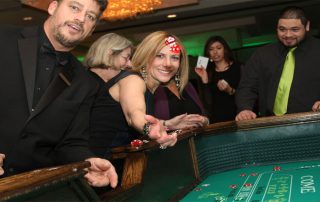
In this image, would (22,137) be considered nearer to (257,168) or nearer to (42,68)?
(42,68)

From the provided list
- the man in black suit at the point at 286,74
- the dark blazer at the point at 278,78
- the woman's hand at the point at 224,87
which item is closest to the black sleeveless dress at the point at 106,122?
the man in black suit at the point at 286,74

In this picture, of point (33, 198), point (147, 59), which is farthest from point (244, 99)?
point (33, 198)

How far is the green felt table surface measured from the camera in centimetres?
178

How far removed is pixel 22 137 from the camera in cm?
159

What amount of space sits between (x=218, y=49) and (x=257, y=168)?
1928 millimetres

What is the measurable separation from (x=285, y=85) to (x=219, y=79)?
3.67 feet

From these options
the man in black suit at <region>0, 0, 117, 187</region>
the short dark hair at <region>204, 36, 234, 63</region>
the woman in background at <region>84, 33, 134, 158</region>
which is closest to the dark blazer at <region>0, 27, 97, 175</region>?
the man in black suit at <region>0, 0, 117, 187</region>

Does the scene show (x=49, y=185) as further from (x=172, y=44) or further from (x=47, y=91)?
(x=172, y=44)

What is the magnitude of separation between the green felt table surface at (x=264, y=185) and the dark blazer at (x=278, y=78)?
29.1 inches

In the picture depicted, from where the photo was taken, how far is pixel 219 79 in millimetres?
4246

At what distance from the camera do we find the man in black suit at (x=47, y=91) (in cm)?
159

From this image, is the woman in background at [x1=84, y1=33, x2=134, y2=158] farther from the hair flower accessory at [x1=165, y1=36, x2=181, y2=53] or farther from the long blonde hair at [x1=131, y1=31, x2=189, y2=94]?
the hair flower accessory at [x1=165, y1=36, x2=181, y2=53]

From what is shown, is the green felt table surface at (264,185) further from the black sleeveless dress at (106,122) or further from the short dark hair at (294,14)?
the short dark hair at (294,14)

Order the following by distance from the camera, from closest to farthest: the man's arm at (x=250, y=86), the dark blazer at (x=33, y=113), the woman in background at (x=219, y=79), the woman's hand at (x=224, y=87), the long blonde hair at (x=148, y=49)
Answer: the dark blazer at (x=33, y=113), the long blonde hair at (x=148, y=49), the man's arm at (x=250, y=86), the woman's hand at (x=224, y=87), the woman in background at (x=219, y=79)
